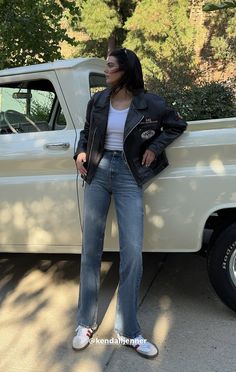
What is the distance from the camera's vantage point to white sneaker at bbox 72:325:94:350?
3318mm

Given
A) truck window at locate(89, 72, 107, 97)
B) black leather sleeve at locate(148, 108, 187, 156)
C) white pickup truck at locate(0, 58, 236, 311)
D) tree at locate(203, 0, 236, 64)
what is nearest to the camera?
black leather sleeve at locate(148, 108, 187, 156)

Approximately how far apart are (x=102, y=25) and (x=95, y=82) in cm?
1812

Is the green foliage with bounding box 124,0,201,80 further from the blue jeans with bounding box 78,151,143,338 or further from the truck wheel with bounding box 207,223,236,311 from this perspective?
the blue jeans with bounding box 78,151,143,338

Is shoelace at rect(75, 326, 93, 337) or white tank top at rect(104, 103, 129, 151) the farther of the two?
shoelace at rect(75, 326, 93, 337)

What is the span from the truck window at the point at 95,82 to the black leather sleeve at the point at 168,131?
0.80 meters

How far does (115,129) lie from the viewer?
3.20 metres

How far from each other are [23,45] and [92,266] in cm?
504

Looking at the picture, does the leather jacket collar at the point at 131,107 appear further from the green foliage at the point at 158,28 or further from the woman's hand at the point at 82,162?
the green foliage at the point at 158,28

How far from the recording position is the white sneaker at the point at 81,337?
332 centimetres

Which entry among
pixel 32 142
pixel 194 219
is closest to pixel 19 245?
pixel 32 142

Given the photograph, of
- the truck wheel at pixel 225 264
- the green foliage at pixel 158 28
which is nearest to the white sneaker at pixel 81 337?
the truck wheel at pixel 225 264

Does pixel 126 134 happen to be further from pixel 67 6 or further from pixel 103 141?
pixel 67 6

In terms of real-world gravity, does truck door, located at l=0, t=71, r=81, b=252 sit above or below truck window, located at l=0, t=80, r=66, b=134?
below

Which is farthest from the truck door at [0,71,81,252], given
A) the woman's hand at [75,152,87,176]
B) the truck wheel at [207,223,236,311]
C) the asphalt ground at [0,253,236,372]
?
the truck wheel at [207,223,236,311]
